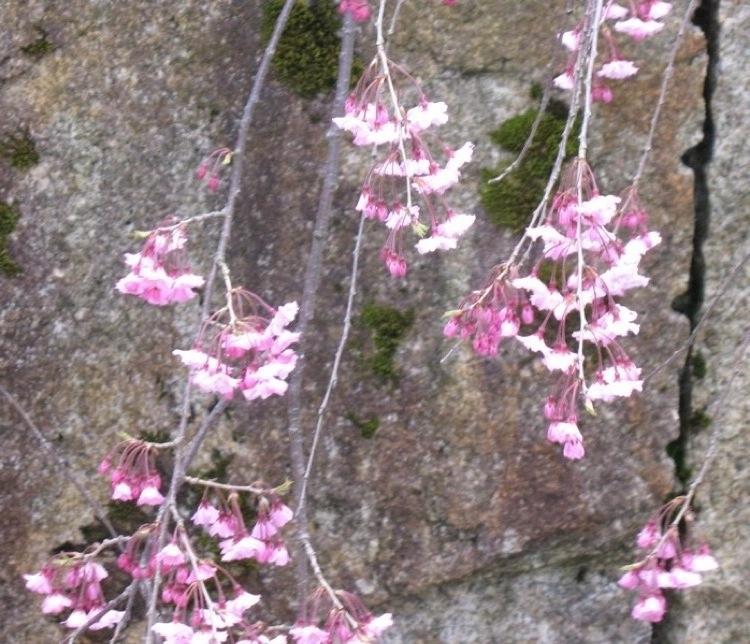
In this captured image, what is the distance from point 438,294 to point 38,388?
89 centimetres

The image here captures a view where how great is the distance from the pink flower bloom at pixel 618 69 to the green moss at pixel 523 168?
197mm

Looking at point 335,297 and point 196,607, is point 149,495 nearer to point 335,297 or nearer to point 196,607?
point 196,607

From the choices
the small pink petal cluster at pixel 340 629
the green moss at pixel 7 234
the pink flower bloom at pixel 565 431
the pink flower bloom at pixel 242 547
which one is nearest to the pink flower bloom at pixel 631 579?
the pink flower bloom at pixel 565 431

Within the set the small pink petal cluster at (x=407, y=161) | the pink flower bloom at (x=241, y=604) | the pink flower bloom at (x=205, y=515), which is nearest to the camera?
the small pink petal cluster at (x=407, y=161)

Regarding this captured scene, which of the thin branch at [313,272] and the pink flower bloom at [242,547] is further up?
the thin branch at [313,272]

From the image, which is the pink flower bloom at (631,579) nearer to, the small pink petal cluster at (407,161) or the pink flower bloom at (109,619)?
the small pink petal cluster at (407,161)

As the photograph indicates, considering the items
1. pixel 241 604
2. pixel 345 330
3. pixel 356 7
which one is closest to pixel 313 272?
pixel 345 330

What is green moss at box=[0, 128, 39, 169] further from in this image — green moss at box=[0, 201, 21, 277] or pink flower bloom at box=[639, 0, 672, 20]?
pink flower bloom at box=[639, 0, 672, 20]

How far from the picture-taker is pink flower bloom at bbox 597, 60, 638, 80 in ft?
6.33

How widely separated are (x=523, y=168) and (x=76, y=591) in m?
1.30

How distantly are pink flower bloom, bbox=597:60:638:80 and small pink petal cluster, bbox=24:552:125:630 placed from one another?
1.39 meters

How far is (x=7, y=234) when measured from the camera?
6.81 ft

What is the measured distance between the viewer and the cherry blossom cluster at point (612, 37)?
1847 millimetres

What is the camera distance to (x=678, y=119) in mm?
2121
